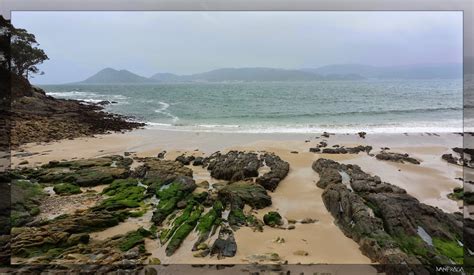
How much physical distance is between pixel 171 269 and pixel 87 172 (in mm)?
5051

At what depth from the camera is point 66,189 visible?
722 cm

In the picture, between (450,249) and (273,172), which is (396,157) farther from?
(450,249)

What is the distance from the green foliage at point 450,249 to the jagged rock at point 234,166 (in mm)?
4338

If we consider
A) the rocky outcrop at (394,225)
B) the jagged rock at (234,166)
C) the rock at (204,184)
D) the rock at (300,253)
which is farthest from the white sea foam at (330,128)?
the rock at (300,253)

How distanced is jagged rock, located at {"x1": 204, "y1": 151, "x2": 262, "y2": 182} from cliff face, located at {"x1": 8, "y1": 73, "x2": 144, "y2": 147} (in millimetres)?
6952

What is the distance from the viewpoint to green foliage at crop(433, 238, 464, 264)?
4.53 metres

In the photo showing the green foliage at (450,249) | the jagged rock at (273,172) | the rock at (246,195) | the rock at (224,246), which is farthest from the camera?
the jagged rock at (273,172)

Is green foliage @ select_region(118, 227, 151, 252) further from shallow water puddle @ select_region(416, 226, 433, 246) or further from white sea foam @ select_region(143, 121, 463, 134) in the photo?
white sea foam @ select_region(143, 121, 463, 134)

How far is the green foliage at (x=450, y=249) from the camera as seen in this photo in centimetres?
453

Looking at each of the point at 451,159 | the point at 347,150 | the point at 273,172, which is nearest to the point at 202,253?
the point at 273,172

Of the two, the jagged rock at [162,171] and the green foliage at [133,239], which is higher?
the jagged rock at [162,171]

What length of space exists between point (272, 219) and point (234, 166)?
297 cm

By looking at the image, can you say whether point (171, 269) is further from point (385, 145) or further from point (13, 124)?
point (13, 124)

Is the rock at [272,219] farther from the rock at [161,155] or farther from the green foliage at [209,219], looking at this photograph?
the rock at [161,155]
